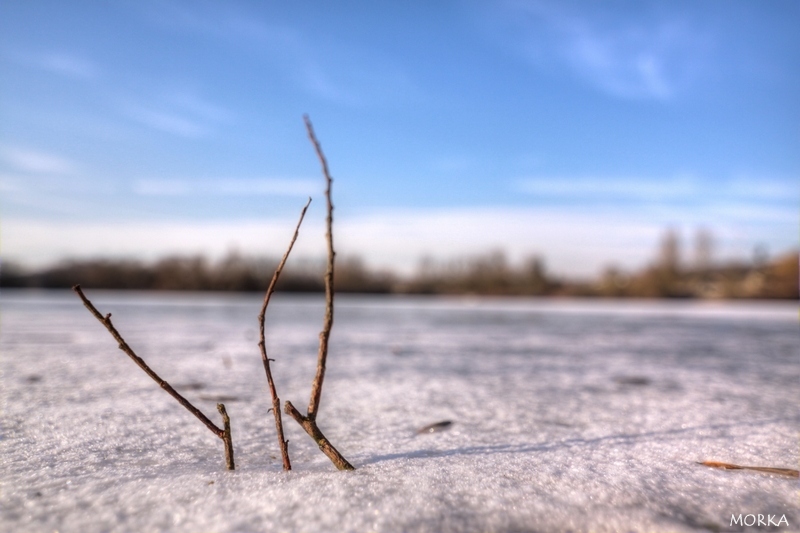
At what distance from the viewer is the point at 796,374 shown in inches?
153

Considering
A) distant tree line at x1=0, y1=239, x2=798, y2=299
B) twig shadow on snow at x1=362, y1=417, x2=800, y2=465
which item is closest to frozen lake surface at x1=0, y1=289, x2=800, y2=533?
twig shadow on snow at x1=362, y1=417, x2=800, y2=465

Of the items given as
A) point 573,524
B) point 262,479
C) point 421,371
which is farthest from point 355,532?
point 421,371

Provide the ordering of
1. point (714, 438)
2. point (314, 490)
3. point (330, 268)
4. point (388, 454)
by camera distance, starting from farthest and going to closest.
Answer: point (714, 438) → point (388, 454) → point (330, 268) → point (314, 490)

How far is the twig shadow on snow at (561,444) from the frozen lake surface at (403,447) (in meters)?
0.01

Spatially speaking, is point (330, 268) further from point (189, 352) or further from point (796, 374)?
point (796, 374)

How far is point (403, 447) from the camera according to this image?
1.82m

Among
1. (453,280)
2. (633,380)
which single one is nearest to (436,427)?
(633,380)

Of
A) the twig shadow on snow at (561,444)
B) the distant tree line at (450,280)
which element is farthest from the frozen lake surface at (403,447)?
the distant tree line at (450,280)

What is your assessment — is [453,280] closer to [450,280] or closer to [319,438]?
[450,280]

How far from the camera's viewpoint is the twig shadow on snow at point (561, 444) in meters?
1.71

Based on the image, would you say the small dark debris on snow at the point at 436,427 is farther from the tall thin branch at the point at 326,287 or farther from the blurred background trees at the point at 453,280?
the blurred background trees at the point at 453,280

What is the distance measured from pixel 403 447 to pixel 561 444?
2.00 ft

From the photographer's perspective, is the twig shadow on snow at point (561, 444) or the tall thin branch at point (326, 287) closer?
the tall thin branch at point (326, 287)

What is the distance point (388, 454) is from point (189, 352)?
348 cm
